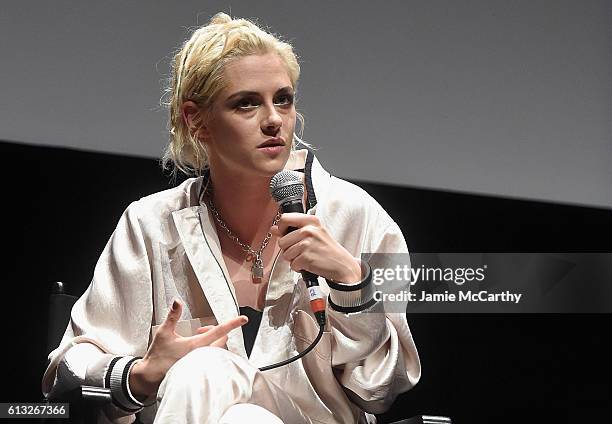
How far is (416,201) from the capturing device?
2213 millimetres

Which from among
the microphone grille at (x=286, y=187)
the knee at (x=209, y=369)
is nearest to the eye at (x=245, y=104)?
the microphone grille at (x=286, y=187)

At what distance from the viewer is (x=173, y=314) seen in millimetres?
1450

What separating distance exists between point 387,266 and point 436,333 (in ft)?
2.11

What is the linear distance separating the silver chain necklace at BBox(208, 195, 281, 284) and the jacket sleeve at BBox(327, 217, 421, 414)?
234 mm

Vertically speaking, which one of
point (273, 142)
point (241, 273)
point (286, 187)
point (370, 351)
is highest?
point (273, 142)

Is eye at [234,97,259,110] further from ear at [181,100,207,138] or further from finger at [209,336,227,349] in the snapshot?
finger at [209,336,227,349]

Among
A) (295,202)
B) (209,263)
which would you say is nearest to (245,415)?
(295,202)

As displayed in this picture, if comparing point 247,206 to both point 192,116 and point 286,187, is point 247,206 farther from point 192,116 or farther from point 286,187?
point 286,187

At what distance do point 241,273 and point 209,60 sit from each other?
39 centimetres

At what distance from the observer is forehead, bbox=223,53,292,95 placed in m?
1.65

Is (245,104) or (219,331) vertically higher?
(245,104)

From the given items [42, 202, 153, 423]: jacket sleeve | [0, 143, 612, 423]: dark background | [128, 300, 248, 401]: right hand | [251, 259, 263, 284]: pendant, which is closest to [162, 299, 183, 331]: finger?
[128, 300, 248, 401]: right hand

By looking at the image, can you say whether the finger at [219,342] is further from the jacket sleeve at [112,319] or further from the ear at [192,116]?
the ear at [192,116]

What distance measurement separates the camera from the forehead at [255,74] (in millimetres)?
1652
